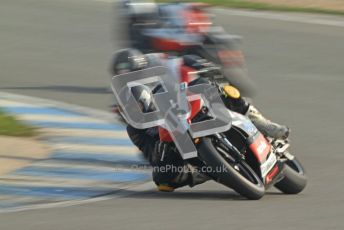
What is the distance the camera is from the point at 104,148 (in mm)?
10695

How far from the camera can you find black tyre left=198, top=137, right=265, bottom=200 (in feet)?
26.6

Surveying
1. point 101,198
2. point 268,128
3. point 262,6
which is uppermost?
point 268,128

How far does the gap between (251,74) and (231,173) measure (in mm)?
6760

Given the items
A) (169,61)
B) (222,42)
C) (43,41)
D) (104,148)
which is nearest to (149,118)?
(169,61)

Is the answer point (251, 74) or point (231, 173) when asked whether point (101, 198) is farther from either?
point (251, 74)

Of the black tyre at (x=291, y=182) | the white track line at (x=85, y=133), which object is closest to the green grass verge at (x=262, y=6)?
the white track line at (x=85, y=133)

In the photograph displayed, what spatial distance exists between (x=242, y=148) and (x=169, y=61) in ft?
3.61

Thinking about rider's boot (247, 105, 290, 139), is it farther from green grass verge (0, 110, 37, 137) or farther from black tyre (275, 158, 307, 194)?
green grass verge (0, 110, 37, 137)

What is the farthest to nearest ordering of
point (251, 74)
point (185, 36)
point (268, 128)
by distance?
1. point (251, 74)
2. point (185, 36)
3. point (268, 128)

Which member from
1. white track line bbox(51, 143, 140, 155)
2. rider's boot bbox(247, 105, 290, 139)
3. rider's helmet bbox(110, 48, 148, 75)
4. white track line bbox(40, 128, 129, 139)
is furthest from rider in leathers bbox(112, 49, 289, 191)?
white track line bbox(40, 128, 129, 139)

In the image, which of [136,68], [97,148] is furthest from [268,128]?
[97,148]

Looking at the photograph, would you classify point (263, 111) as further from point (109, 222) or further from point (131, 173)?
point (109, 222)

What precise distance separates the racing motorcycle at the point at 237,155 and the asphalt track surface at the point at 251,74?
0.54 feet

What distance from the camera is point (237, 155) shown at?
27.2 ft
